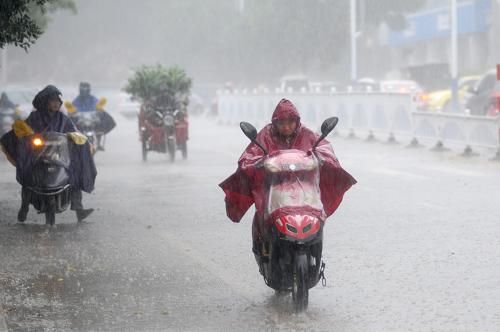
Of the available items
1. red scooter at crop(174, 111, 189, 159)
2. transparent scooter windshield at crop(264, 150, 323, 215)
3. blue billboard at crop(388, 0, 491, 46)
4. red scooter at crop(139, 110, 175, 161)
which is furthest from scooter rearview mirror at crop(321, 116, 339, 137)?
blue billboard at crop(388, 0, 491, 46)

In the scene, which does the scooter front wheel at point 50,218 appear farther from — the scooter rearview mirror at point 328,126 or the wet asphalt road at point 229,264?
the scooter rearview mirror at point 328,126

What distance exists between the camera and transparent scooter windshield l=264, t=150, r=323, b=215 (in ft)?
25.1

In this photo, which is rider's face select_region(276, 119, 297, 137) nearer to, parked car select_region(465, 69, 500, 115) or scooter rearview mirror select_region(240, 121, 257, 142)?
scooter rearview mirror select_region(240, 121, 257, 142)

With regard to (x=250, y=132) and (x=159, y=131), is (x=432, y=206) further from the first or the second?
(x=159, y=131)

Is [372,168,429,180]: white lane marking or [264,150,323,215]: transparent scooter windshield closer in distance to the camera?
[264,150,323,215]: transparent scooter windshield

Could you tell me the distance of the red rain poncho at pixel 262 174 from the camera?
26.2ft

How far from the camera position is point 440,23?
66.6 m

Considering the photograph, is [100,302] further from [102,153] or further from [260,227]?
[102,153]

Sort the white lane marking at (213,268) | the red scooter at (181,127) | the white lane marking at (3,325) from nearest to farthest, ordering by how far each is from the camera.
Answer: the white lane marking at (3,325) < the white lane marking at (213,268) < the red scooter at (181,127)

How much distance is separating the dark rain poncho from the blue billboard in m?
49.2

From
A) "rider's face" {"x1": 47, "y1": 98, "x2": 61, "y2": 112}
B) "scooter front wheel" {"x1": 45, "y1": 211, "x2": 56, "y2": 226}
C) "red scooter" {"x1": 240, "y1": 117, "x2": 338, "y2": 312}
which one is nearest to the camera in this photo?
"red scooter" {"x1": 240, "y1": 117, "x2": 338, "y2": 312}

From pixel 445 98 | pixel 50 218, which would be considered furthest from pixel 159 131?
pixel 445 98

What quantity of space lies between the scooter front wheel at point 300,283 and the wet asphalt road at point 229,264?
135 mm

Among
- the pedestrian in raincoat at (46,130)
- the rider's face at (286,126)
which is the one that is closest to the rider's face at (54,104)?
the pedestrian in raincoat at (46,130)
